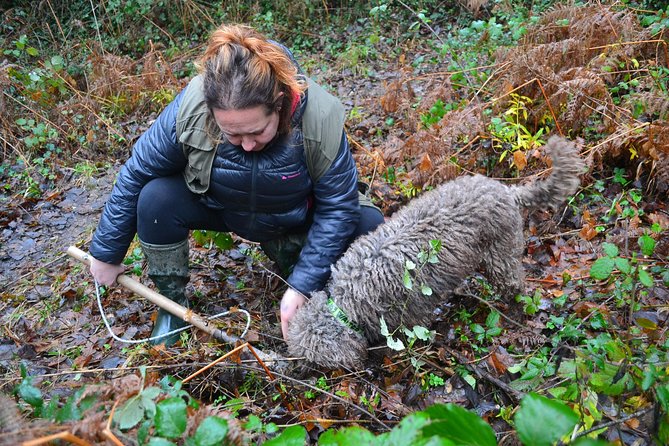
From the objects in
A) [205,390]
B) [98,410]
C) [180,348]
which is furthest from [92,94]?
[98,410]

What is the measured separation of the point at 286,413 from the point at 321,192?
137 cm

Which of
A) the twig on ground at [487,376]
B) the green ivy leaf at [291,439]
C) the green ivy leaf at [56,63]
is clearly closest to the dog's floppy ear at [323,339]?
the twig on ground at [487,376]

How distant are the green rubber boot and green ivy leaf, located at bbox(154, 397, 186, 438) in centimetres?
225

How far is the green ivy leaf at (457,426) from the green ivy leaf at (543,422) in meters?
0.07

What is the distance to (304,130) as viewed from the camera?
10.2 ft

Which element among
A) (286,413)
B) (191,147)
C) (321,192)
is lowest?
(286,413)

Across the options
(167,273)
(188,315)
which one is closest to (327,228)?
(188,315)

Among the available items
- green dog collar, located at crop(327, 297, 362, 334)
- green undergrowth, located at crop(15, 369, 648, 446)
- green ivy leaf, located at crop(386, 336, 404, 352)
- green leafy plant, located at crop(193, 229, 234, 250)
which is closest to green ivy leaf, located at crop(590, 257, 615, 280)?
green undergrowth, located at crop(15, 369, 648, 446)

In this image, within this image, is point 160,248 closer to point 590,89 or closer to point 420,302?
point 420,302

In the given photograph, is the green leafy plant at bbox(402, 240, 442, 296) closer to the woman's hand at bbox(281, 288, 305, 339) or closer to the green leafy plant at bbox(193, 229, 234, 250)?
the woman's hand at bbox(281, 288, 305, 339)

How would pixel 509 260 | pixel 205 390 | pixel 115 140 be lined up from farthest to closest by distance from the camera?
pixel 115 140 → pixel 509 260 → pixel 205 390

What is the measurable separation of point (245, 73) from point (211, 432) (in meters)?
1.91

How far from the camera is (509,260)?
334 cm

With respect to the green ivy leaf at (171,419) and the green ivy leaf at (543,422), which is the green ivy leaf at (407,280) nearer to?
the green ivy leaf at (171,419)
